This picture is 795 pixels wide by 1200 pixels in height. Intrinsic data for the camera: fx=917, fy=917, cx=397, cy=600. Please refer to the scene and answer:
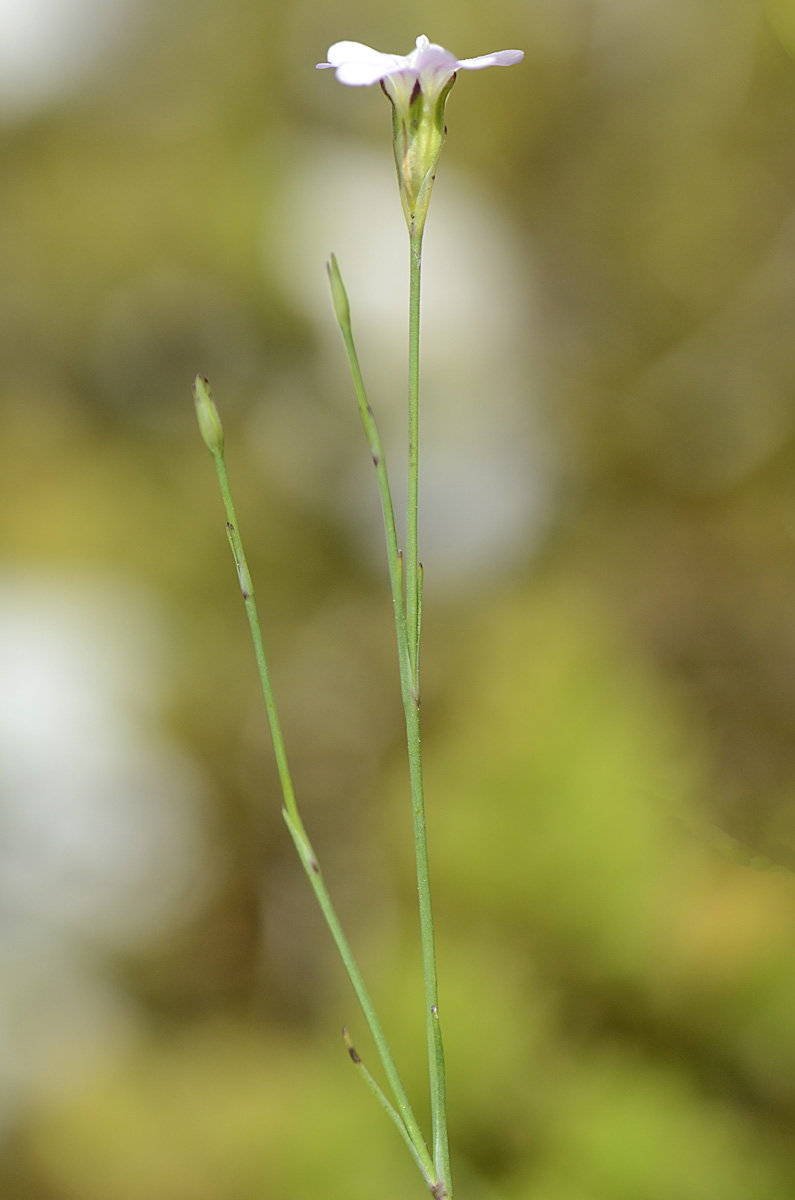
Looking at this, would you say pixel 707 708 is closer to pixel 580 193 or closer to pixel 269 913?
pixel 269 913

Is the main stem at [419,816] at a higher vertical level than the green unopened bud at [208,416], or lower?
lower

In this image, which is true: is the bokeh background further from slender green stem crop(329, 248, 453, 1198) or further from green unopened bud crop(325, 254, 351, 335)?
green unopened bud crop(325, 254, 351, 335)

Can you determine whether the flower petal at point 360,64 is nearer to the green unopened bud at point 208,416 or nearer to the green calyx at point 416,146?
the green calyx at point 416,146

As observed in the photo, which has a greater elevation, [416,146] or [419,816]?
[416,146]

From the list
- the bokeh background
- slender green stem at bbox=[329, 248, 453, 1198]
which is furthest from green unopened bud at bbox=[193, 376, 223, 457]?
the bokeh background

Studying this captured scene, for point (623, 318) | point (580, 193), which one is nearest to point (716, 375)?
point (623, 318)

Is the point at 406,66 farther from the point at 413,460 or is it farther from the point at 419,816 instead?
the point at 419,816

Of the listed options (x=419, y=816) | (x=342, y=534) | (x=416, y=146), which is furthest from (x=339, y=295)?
(x=342, y=534)

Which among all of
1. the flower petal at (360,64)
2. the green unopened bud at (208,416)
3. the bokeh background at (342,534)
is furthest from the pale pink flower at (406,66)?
the bokeh background at (342,534)
